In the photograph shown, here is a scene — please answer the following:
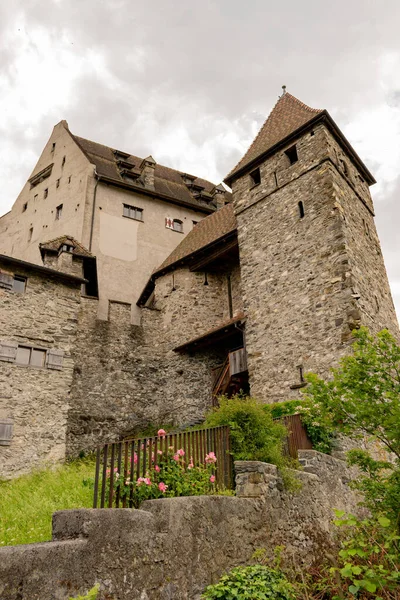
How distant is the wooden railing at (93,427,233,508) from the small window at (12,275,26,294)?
28.1 feet

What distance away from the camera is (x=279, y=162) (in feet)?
56.7

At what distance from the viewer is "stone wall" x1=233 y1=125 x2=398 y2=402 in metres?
13.6

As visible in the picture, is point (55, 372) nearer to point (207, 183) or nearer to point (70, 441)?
point (70, 441)

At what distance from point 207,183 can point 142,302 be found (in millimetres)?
12591

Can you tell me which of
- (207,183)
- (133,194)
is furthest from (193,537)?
(207,183)

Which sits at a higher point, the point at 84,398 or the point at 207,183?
the point at 207,183

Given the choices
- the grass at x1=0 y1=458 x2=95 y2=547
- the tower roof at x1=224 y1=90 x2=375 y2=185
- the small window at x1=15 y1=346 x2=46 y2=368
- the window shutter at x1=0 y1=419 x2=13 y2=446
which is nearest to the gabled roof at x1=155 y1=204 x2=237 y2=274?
the tower roof at x1=224 y1=90 x2=375 y2=185

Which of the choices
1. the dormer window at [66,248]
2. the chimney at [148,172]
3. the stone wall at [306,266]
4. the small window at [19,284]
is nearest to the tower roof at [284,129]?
the stone wall at [306,266]

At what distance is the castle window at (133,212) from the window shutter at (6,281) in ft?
36.5

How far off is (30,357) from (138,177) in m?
15.2

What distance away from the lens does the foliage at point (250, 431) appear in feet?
24.4

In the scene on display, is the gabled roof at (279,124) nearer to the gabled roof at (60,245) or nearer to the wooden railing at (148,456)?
the gabled roof at (60,245)

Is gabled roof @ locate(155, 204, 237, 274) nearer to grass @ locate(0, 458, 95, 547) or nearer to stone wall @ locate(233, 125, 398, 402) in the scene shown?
stone wall @ locate(233, 125, 398, 402)

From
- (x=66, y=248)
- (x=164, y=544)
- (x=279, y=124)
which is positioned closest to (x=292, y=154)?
(x=279, y=124)
